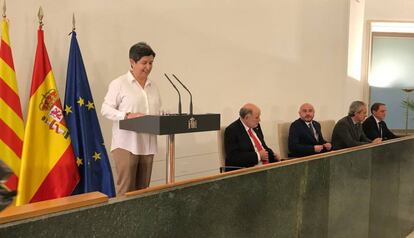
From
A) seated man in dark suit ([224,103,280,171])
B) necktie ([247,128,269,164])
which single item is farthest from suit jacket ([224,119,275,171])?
necktie ([247,128,269,164])

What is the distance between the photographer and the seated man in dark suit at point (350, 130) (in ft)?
14.1

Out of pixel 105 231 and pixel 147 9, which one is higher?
pixel 147 9

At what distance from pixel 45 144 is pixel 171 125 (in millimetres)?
1238

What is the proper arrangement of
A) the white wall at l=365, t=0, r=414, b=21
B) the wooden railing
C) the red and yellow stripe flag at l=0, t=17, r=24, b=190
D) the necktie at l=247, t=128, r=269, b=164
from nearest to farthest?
1. the wooden railing
2. the red and yellow stripe flag at l=0, t=17, r=24, b=190
3. the necktie at l=247, t=128, r=269, b=164
4. the white wall at l=365, t=0, r=414, b=21

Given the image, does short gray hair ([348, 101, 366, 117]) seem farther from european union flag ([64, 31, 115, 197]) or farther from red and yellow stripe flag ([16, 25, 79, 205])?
red and yellow stripe flag ([16, 25, 79, 205])

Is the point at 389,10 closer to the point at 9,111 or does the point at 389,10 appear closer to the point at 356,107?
the point at 356,107

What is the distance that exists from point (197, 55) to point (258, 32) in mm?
1137

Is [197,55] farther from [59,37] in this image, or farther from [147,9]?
[59,37]

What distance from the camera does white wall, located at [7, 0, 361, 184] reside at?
3.28 meters

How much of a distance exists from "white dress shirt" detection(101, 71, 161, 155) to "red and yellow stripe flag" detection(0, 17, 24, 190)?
596 mm

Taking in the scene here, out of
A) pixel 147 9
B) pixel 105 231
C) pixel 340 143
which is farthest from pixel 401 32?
pixel 105 231

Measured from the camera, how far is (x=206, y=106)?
457 cm

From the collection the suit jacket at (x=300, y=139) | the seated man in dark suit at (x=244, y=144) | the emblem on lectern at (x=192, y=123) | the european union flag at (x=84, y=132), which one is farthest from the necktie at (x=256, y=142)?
the emblem on lectern at (x=192, y=123)

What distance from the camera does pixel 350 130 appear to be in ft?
14.4
